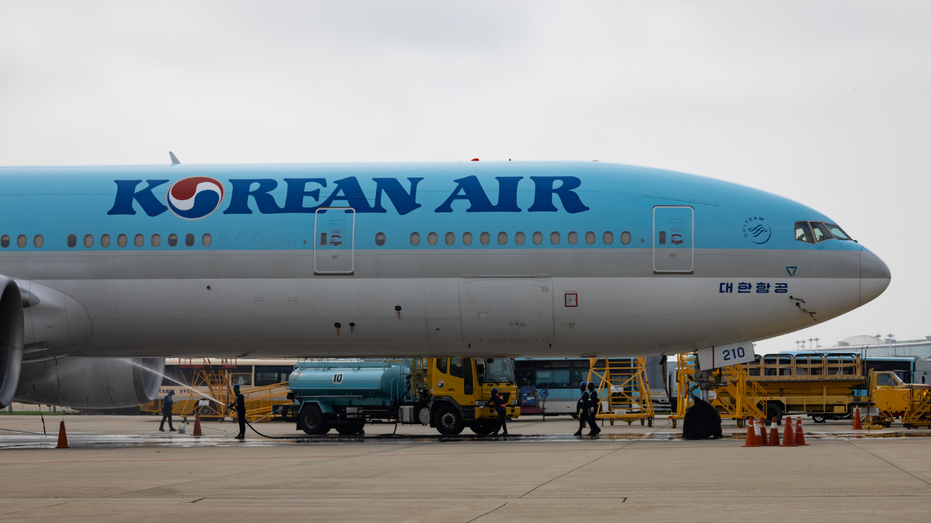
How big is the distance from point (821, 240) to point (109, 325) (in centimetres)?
1491

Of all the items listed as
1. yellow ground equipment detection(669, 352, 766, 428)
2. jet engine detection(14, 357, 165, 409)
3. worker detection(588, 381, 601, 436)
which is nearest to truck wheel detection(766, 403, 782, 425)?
yellow ground equipment detection(669, 352, 766, 428)

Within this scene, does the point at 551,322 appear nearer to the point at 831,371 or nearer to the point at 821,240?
the point at 821,240

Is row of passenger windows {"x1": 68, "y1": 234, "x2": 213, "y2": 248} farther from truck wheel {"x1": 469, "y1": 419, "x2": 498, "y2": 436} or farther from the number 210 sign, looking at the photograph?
the number 210 sign

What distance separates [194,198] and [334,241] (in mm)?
3284

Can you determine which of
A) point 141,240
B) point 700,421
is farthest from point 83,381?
point 700,421

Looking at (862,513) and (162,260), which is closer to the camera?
(862,513)

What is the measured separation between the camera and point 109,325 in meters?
19.2

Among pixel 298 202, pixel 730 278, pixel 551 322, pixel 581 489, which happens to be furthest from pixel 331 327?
pixel 581 489

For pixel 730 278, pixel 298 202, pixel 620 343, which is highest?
pixel 298 202

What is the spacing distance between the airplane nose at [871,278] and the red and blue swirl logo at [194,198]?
43.5ft

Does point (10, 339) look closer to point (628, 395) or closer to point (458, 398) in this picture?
point (458, 398)

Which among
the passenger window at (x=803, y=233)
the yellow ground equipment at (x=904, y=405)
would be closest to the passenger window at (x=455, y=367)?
the passenger window at (x=803, y=233)

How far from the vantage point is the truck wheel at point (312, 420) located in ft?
87.5

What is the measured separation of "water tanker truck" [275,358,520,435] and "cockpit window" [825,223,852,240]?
10.4m
